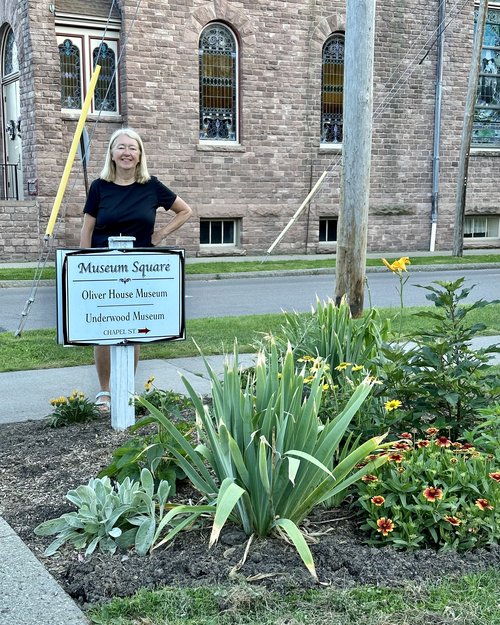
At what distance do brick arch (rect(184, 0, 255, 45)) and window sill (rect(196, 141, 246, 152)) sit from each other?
2.34m

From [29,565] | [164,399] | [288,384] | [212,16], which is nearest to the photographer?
[29,565]

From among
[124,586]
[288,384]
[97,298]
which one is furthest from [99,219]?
[124,586]

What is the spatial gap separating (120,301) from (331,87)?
1741 centimetres

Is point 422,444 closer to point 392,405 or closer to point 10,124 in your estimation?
point 392,405

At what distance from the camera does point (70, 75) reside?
18.4 m

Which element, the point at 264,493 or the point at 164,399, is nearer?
the point at 264,493

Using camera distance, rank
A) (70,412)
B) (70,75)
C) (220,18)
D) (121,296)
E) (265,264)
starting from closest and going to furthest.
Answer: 1. (121,296)
2. (70,412)
3. (265,264)
4. (70,75)
5. (220,18)

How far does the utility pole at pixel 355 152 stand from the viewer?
8.00 metres

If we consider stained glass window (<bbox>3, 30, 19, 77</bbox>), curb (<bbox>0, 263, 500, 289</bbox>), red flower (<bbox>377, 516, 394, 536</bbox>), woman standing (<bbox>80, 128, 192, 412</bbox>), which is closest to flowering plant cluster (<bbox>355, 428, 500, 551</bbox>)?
red flower (<bbox>377, 516, 394, 536</bbox>)

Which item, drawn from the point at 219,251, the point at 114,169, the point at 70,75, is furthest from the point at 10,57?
the point at 114,169

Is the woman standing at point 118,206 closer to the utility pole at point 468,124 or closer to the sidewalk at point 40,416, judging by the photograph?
the sidewalk at point 40,416

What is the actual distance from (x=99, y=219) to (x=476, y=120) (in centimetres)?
1996

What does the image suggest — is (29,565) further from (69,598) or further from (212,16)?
(212,16)

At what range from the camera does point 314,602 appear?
283cm
